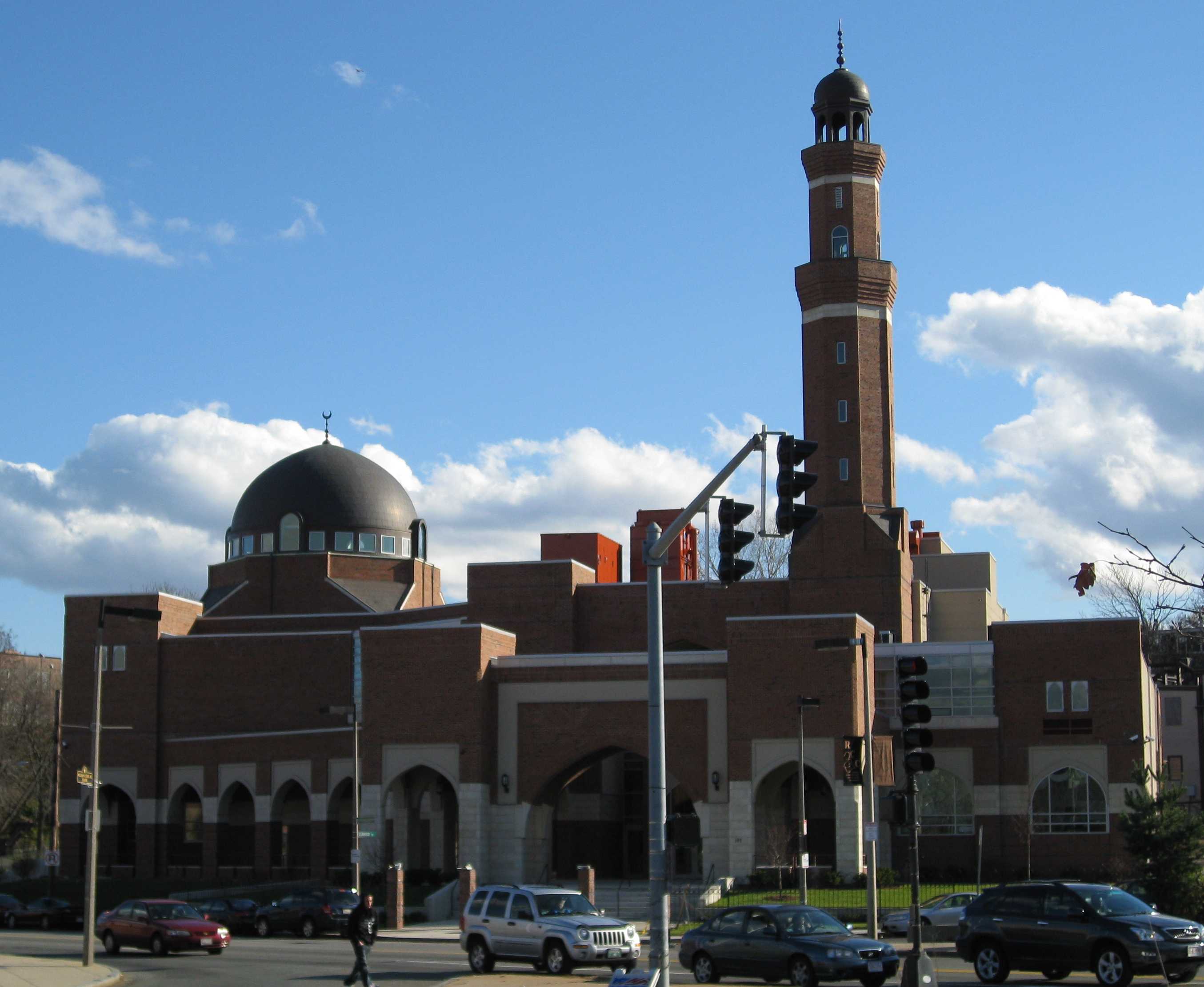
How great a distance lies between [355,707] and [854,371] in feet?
81.7

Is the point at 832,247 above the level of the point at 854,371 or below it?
above

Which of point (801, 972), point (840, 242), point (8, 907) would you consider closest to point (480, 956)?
point (801, 972)

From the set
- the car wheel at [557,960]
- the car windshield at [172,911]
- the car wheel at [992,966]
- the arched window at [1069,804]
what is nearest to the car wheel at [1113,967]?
the car wheel at [992,966]

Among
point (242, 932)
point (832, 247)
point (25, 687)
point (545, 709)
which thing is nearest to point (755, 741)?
point (545, 709)

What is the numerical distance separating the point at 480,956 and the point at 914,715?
11900mm

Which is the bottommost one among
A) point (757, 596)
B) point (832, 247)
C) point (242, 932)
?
point (242, 932)

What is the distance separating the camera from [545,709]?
5481 cm

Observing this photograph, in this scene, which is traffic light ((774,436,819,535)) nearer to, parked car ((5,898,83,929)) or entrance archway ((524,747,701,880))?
parked car ((5,898,83,929))

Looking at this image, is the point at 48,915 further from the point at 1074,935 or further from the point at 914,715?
the point at 914,715

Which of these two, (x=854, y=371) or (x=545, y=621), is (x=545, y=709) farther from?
(x=854, y=371)

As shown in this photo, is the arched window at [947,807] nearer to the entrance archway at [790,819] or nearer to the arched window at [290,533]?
the entrance archway at [790,819]

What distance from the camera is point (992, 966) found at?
25094 mm

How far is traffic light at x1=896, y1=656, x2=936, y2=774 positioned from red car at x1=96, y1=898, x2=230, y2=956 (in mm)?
20379

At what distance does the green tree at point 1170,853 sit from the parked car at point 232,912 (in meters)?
23.5
